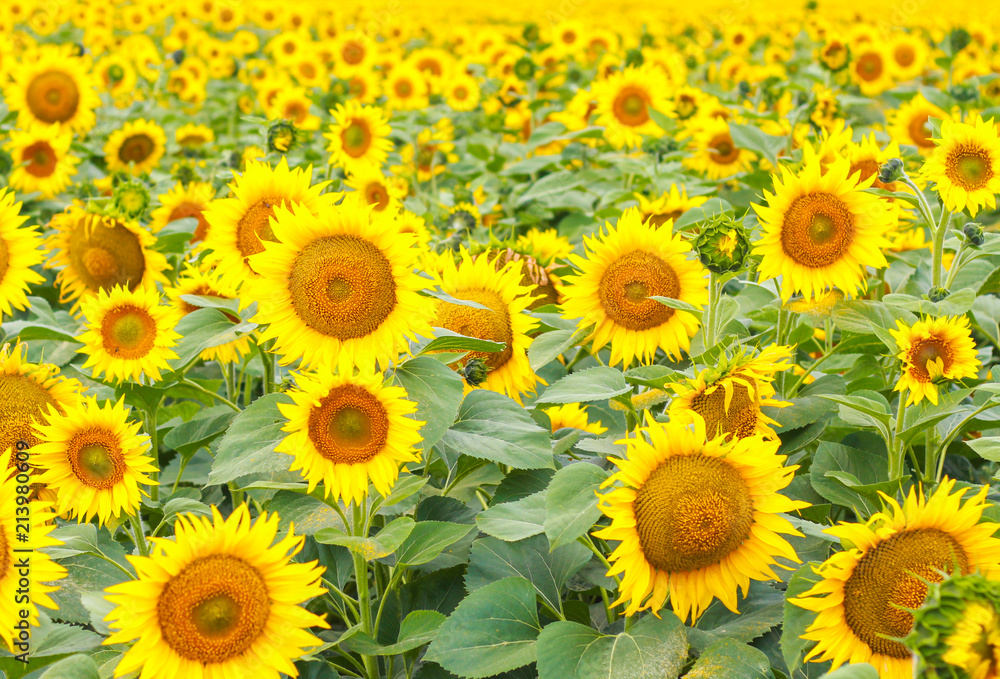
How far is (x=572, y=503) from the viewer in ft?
4.56

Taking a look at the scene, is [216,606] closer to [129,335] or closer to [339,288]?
[339,288]

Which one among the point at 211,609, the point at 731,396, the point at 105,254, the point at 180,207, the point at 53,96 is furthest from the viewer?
the point at 53,96

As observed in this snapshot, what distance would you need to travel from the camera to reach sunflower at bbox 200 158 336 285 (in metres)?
1.69

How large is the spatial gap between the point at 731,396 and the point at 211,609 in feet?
2.83

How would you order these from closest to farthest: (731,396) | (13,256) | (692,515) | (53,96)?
(692,515)
(731,396)
(13,256)
(53,96)

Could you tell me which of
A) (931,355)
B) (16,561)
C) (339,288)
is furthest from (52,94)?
(931,355)

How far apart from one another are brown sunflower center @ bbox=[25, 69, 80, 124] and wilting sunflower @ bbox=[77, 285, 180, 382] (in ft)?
8.44

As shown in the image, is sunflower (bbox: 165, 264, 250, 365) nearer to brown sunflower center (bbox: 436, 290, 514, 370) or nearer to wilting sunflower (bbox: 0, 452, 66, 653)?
brown sunflower center (bbox: 436, 290, 514, 370)

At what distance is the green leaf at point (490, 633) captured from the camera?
1412mm

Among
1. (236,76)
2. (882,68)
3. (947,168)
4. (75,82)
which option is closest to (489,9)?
(236,76)

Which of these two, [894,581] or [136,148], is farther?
[136,148]

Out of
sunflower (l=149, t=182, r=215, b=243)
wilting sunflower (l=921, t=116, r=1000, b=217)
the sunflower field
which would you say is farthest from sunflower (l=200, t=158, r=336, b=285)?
sunflower (l=149, t=182, r=215, b=243)

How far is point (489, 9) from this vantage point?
42.5 feet

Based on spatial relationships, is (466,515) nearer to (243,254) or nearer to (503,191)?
(243,254)
